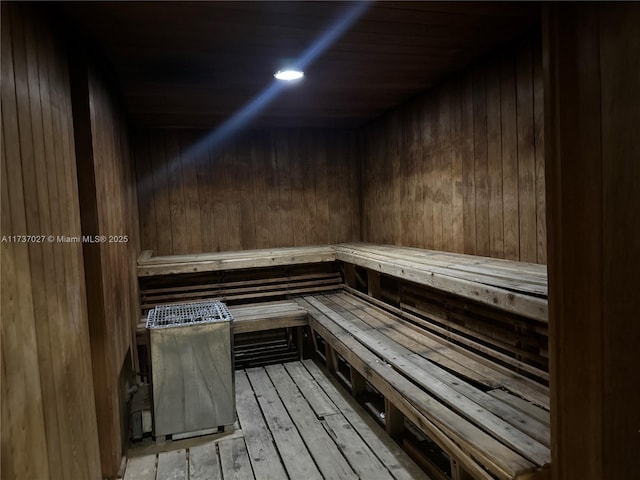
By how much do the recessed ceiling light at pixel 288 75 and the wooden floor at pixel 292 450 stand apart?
2155mm

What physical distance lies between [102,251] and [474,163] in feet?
7.40

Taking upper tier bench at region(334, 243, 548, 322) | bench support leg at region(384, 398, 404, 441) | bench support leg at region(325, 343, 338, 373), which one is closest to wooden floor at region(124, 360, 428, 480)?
bench support leg at region(384, 398, 404, 441)

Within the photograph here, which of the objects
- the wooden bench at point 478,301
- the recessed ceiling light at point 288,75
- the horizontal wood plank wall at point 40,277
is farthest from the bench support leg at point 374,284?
the horizontal wood plank wall at point 40,277

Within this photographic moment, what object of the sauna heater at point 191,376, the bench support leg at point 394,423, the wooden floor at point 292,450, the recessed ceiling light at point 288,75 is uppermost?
the recessed ceiling light at point 288,75

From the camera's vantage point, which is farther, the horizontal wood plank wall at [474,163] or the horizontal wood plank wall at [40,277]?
the horizontal wood plank wall at [474,163]

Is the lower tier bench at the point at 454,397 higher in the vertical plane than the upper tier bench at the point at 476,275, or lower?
lower

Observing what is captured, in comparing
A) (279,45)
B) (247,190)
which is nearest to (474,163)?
(279,45)

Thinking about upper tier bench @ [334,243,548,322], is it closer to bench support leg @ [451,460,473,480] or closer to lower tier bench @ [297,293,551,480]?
lower tier bench @ [297,293,551,480]

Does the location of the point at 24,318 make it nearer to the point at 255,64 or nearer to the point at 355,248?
the point at 255,64

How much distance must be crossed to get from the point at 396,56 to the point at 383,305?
1.92m

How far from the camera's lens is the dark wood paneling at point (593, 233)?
3.64 feet

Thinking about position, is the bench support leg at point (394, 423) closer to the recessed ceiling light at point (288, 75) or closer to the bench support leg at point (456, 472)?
the bench support leg at point (456, 472)

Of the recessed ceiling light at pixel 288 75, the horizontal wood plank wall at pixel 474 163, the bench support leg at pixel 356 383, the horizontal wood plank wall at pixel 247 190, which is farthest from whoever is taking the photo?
the horizontal wood plank wall at pixel 247 190

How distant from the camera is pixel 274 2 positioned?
5.72 feet
